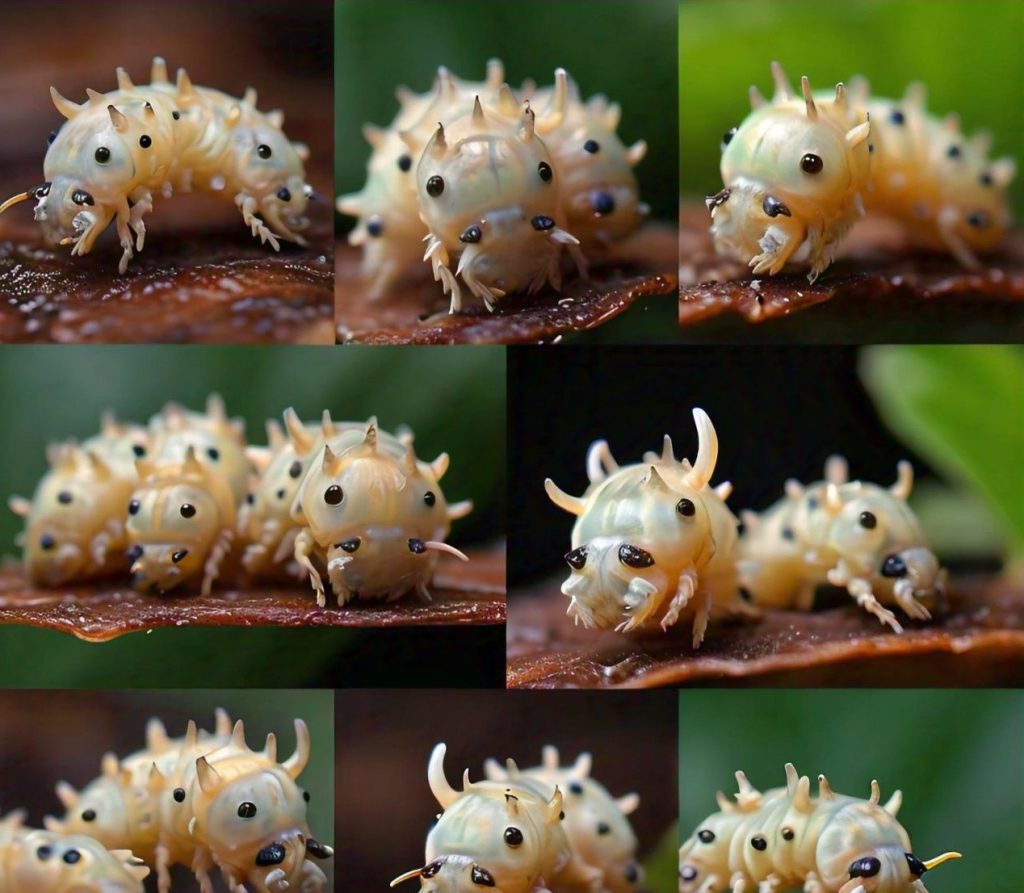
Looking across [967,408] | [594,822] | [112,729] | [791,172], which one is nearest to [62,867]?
[112,729]

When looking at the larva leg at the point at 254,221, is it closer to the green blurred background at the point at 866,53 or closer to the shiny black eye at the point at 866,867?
the green blurred background at the point at 866,53

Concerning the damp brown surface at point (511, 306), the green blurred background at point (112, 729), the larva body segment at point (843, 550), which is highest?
the damp brown surface at point (511, 306)

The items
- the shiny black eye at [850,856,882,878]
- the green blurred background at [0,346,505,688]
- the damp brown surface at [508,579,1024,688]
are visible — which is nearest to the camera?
the shiny black eye at [850,856,882,878]

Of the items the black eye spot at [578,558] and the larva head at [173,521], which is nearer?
the black eye spot at [578,558]

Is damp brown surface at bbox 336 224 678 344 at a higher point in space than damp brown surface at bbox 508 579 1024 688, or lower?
higher

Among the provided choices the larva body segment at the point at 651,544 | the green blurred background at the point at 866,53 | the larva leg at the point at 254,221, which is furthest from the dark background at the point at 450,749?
the green blurred background at the point at 866,53

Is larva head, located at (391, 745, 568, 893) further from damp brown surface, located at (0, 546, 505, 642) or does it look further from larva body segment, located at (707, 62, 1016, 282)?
larva body segment, located at (707, 62, 1016, 282)

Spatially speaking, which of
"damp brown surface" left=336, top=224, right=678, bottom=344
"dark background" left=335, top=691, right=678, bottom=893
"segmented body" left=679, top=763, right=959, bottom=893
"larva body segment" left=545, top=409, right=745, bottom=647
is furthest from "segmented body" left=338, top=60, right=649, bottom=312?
"segmented body" left=679, top=763, right=959, bottom=893
